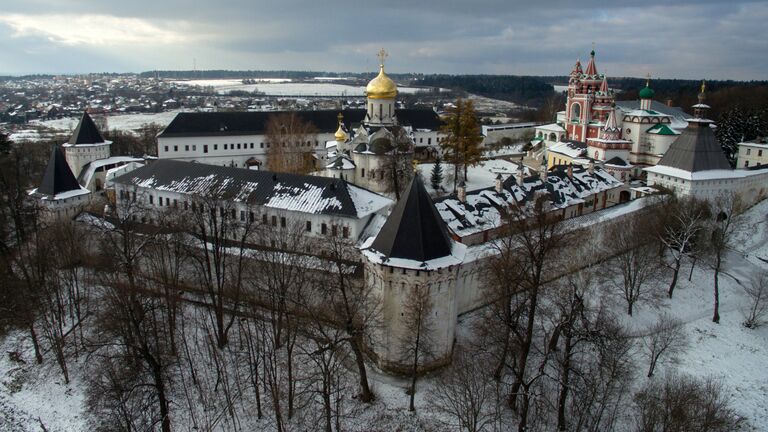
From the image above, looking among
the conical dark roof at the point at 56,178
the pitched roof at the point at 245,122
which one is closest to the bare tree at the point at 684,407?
the conical dark roof at the point at 56,178

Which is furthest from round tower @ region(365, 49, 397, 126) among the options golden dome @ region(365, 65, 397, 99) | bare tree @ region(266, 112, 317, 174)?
bare tree @ region(266, 112, 317, 174)

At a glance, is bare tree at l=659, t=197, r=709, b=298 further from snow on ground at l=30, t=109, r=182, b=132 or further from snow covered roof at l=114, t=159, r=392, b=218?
snow on ground at l=30, t=109, r=182, b=132

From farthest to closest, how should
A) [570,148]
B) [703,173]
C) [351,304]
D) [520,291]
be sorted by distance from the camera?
1. [570,148]
2. [703,173]
3. [351,304]
4. [520,291]

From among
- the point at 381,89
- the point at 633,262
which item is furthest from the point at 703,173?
the point at 381,89

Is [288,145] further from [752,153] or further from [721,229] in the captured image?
[752,153]

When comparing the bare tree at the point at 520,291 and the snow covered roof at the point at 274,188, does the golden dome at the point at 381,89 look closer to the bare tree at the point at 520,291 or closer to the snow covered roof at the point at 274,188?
the snow covered roof at the point at 274,188
